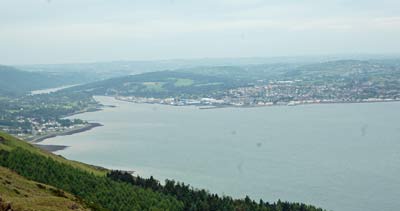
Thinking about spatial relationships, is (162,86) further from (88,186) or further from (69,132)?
(88,186)

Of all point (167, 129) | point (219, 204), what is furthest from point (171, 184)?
point (167, 129)

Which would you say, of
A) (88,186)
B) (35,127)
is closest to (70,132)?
(35,127)

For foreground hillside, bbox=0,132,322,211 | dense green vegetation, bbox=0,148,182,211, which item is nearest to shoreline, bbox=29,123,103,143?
foreground hillside, bbox=0,132,322,211

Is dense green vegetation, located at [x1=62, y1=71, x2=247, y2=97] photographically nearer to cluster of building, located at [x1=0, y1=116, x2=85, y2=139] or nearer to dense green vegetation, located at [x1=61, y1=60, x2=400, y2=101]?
dense green vegetation, located at [x1=61, y1=60, x2=400, y2=101]

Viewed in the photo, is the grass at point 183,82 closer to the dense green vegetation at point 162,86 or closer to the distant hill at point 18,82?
the dense green vegetation at point 162,86

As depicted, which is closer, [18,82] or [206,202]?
[206,202]

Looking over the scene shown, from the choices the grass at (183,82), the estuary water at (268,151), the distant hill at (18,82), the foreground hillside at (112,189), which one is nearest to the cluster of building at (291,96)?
the estuary water at (268,151)

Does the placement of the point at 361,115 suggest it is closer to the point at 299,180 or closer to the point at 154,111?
the point at 154,111
